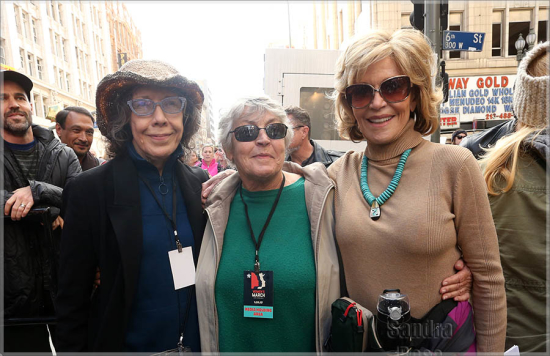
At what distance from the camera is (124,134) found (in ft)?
6.45

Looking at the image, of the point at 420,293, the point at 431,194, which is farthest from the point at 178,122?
the point at 420,293

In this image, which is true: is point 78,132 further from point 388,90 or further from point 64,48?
point 64,48

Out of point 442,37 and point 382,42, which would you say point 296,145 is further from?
point 382,42

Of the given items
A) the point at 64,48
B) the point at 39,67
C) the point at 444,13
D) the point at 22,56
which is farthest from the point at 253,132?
the point at 64,48

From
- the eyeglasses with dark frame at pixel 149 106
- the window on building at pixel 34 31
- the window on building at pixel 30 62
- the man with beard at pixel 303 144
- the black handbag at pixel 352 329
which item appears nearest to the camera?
the black handbag at pixel 352 329

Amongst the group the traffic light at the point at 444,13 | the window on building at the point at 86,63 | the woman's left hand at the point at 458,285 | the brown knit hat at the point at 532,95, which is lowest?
the woman's left hand at the point at 458,285

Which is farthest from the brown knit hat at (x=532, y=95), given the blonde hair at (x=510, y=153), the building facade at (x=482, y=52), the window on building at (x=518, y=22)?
the window on building at (x=518, y=22)

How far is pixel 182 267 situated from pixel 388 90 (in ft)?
4.81

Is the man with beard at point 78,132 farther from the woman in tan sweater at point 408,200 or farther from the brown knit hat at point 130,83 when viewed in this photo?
the woman in tan sweater at point 408,200

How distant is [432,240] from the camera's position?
1479mm

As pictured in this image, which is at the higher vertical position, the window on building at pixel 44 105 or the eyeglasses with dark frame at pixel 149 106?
the window on building at pixel 44 105

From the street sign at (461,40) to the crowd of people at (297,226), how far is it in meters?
2.95

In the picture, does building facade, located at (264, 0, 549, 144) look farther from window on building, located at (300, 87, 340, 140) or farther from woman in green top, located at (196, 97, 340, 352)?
woman in green top, located at (196, 97, 340, 352)

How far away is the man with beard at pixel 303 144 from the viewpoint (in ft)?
14.9
